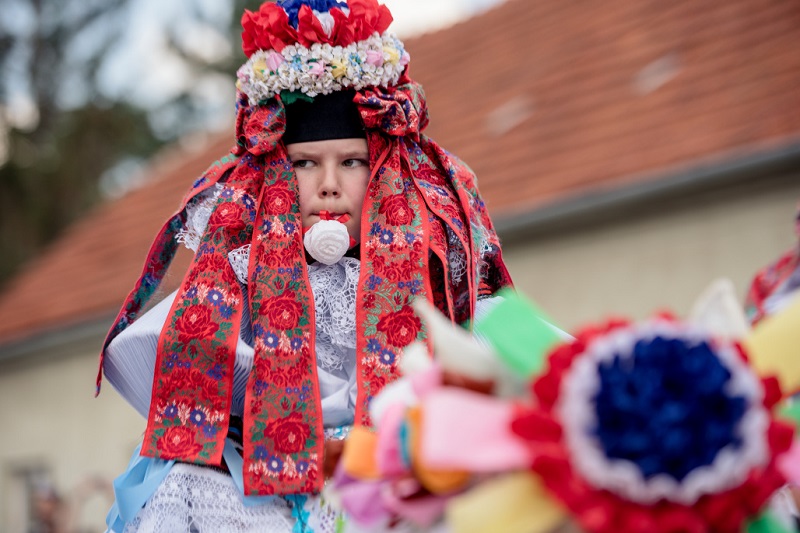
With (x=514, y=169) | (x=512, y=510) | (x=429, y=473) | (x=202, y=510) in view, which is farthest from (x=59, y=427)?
(x=512, y=510)

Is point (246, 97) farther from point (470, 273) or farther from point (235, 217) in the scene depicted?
point (470, 273)

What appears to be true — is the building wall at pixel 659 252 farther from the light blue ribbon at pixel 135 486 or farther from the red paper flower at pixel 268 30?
the light blue ribbon at pixel 135 486

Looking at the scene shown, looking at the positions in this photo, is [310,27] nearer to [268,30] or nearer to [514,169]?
[268,30]

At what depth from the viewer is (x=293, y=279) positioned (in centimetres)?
310

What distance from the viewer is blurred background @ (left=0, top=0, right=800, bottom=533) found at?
852cm

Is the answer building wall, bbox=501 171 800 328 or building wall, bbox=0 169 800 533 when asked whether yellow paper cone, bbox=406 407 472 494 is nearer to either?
building wall, bbox=501 171 800 328

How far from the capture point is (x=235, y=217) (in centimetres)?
317

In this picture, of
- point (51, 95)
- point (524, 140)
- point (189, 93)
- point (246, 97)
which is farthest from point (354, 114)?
point (189, 93)

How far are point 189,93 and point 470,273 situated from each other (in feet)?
64.6

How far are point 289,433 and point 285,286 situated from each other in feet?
1.28

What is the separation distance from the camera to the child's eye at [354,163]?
3303 mm

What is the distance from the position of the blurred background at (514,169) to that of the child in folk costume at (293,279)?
1.13 feet

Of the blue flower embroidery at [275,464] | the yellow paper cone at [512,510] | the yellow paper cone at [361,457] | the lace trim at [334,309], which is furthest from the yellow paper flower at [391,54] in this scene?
the yellow paper cone at [512,510]

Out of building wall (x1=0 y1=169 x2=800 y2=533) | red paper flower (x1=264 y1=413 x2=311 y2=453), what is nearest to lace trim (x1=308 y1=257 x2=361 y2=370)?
red paper flower (x1=264 y1=413 x2=311 y2=453)
